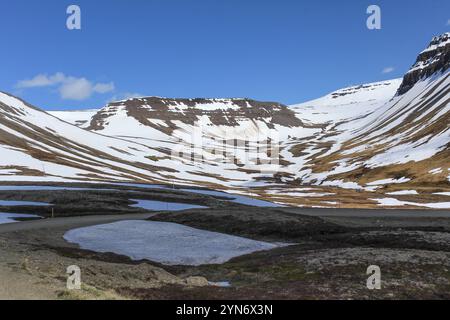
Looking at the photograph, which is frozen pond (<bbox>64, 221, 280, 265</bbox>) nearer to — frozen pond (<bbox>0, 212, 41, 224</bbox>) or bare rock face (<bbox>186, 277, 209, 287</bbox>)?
bare rock face (<bbox>186, 277, 209, 287</bbox>)

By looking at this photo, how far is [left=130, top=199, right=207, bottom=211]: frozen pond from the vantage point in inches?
2835

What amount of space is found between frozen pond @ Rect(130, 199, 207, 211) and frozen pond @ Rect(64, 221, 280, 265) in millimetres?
23289

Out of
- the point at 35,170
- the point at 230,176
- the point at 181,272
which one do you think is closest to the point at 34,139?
the point at 35,170

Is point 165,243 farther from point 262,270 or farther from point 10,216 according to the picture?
point 10,216

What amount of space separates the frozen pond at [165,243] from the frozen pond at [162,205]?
2329cm

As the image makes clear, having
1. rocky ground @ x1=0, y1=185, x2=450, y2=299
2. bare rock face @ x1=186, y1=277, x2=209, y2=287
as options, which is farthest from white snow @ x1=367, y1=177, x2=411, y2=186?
bare rock face @ x1=186, y1=277, x2=209, y2=287

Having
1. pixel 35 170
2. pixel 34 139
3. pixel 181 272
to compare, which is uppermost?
pixel 34 139

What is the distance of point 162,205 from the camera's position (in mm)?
73938

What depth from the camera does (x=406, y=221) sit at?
55.9m

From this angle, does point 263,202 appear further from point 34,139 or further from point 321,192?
point 34,139

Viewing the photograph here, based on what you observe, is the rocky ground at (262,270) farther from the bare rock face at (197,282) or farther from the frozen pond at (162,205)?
the frozen pond at (162,205)

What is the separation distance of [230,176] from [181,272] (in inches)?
6521

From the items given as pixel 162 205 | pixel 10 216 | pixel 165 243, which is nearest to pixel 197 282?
pixel 165 243

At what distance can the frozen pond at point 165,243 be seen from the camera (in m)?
34.1
